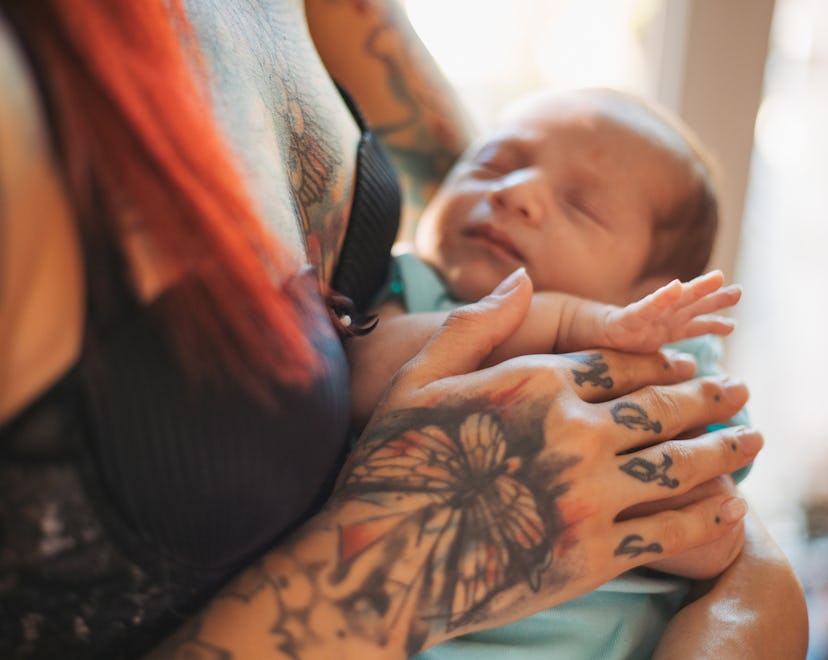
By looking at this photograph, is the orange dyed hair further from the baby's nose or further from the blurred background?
the blurred background

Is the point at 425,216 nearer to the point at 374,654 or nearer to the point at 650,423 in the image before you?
the point at 650,423

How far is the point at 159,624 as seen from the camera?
560 mm

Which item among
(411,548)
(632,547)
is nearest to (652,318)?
(632,547)

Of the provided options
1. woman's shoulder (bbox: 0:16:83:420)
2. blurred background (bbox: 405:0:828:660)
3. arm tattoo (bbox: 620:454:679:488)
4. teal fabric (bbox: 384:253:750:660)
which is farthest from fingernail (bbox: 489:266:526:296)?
blurred background (bbox: 405:0:828:660)

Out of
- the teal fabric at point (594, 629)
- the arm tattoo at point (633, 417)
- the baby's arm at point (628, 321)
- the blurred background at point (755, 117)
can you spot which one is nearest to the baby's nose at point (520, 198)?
the baby's arm at point (628, 321)

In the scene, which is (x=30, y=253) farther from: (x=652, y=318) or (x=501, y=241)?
(x=501, y=241)

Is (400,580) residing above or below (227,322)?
below

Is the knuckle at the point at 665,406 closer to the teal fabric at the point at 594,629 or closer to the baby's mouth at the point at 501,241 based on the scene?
the teal fabric at the point at 594,629

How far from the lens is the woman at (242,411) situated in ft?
1.42

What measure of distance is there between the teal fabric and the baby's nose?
1.53 feet

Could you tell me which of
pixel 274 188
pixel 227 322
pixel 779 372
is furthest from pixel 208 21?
pixel 779 372

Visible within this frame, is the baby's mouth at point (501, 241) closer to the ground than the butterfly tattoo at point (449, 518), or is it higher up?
higher up

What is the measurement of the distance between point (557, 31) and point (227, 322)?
4.93 feet

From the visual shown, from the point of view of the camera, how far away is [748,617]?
74 cm
